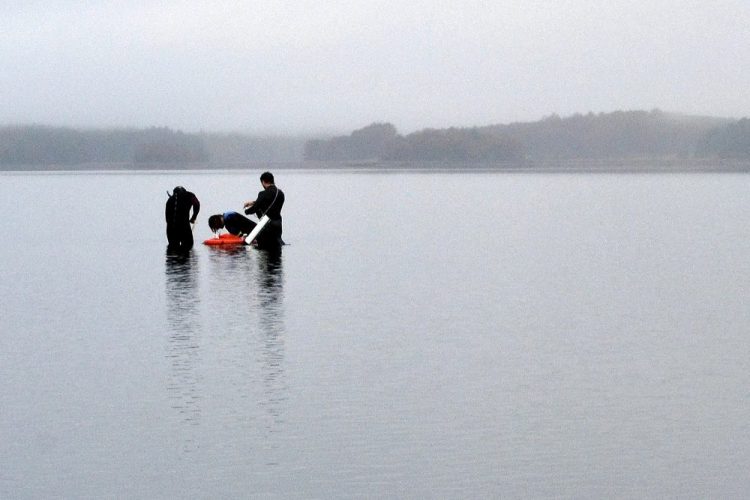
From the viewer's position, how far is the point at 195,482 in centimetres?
956

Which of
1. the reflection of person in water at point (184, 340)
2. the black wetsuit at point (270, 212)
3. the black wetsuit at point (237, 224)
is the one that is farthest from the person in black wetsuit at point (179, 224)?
the reflection of person in water at point (184, 340)

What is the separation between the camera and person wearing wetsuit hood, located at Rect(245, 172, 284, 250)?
29.7 metres

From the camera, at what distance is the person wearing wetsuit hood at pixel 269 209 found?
29.7 metres

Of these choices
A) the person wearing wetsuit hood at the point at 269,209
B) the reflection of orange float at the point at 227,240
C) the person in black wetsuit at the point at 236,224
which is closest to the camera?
the person wearing wetsuit hood at the point at 269,209

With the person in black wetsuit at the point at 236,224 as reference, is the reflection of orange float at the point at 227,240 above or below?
below

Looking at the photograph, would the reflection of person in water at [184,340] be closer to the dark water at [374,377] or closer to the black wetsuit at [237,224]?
the dark water at [374,377]

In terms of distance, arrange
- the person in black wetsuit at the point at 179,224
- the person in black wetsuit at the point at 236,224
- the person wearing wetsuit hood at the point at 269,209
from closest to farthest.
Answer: the person wearing wetsuit hood at the point at 269,209 < the person in black wetsuit at the point at 179,224 < the person in black wetsuit at the point at 236,224

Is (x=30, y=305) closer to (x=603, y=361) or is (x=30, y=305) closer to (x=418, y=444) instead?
(x=603, y=361)

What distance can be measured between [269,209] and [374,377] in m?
16.6

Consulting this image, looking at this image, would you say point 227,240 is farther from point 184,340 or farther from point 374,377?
point 374,377

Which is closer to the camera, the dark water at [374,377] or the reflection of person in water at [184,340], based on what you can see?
the dark water at [374,377]

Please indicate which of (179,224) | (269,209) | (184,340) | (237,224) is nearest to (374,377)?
(184,340)

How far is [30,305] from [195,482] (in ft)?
37.9

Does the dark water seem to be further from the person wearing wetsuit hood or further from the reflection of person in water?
the person wearing wetsuit hood
